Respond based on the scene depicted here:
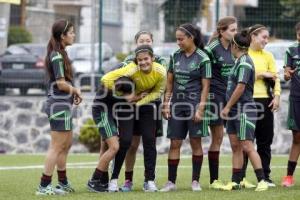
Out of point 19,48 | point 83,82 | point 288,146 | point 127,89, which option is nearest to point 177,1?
point 83,82

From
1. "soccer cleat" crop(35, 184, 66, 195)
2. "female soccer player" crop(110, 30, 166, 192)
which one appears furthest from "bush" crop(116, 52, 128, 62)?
"soccer cleat" crop(35, 184, 66, 195)

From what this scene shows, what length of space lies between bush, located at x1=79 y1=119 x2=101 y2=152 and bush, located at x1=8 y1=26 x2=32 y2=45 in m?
4.40

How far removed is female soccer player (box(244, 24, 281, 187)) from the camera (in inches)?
439

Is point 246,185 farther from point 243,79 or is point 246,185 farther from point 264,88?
point 243,79

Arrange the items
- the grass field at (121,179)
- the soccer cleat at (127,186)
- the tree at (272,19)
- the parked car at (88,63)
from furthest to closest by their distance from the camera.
Answer: the parked car at (88,63)
the tree at (272,19)
the soccer cleat at (127,186)
the grass field at (121,179)

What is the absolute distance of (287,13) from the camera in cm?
1828

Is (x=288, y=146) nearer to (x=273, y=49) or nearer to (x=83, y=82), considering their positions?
(x=273, y=49)

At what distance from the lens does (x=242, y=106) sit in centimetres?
1056

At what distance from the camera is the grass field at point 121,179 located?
32.7ft

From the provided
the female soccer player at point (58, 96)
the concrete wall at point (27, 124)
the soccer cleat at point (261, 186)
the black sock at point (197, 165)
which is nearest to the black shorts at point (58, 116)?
the female soccer player at point (58, 96)

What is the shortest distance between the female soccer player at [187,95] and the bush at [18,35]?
11.7 m

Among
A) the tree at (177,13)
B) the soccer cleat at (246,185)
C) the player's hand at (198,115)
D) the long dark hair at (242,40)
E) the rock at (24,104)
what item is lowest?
the soccer cleat at (246,185)

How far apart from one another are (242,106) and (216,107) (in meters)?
0.51

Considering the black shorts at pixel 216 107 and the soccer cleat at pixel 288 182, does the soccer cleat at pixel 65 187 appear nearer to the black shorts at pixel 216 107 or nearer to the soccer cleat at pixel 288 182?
the black shorts at pixel 216 107
